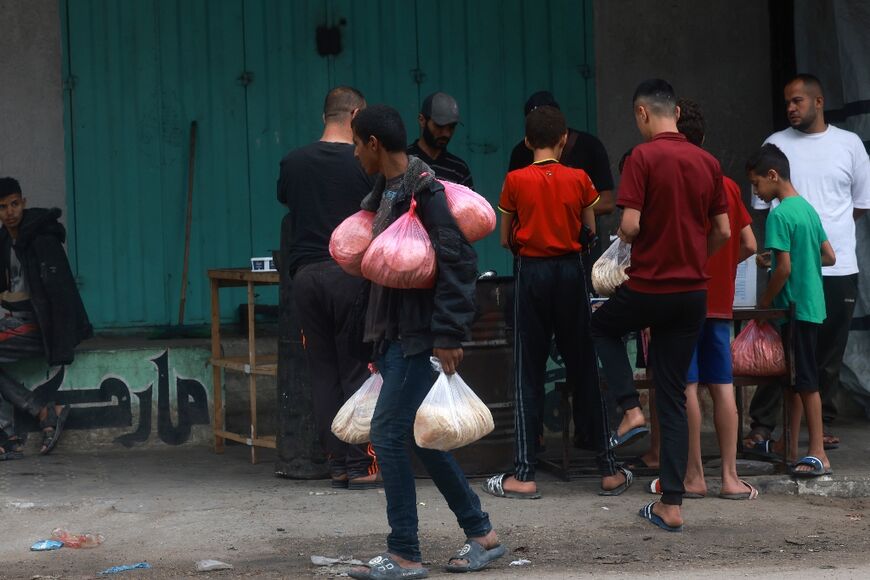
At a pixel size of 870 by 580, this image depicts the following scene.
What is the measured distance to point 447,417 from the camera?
5559 millimetres

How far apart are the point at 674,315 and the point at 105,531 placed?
Answer: 116 inches

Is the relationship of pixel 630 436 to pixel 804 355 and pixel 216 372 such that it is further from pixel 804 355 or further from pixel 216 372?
pixel 216 372

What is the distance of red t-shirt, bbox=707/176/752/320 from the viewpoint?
713 cm

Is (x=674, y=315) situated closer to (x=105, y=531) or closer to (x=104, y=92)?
(x=105, y=531)

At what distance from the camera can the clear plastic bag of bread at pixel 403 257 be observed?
5.59m

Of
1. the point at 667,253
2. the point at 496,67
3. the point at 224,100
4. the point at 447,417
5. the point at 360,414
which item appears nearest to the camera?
the point at 447,417

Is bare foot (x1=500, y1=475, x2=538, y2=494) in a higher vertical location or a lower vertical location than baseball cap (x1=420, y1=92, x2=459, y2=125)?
lower

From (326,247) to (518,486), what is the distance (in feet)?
5.31

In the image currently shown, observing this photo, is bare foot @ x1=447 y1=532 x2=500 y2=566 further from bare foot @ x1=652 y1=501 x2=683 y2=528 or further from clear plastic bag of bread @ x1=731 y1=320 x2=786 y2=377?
clear plastic bag of bread @ x1=731 y1=320 x2=786 y2=377

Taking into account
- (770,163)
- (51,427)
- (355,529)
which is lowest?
(355,529)

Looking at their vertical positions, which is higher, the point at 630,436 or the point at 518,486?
the point at 630,436

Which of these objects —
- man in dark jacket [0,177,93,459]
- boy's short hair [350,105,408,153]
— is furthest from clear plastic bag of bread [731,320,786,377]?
man in dark jacket [0,177,93,459]

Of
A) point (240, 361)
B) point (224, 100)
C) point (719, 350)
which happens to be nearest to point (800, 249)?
point (719, 350)

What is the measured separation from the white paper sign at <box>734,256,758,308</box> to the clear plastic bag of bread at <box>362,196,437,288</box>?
2.65 meters
